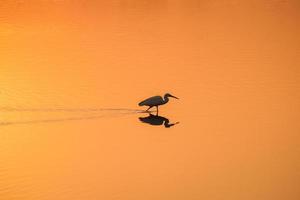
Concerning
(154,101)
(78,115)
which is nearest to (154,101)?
(154,101)

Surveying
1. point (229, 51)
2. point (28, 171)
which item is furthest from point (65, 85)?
point (229, 51)

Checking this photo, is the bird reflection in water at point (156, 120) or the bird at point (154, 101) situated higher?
the bird at point (154, 101)

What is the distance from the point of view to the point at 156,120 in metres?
1.89

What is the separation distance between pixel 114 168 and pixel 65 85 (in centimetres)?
47

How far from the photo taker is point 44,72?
2002 mm

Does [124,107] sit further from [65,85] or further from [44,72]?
[44,72]

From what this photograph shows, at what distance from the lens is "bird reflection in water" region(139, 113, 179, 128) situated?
1890mm

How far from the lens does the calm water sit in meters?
1.86

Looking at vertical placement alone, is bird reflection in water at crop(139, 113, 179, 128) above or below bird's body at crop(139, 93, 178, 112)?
below

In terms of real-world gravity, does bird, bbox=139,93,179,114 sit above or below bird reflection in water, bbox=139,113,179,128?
above

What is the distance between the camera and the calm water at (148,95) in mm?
1860

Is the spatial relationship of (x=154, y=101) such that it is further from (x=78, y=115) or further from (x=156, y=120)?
(x=78, y=115)

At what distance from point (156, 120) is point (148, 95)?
0.14 metres

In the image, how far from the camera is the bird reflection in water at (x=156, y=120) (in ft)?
6.20
